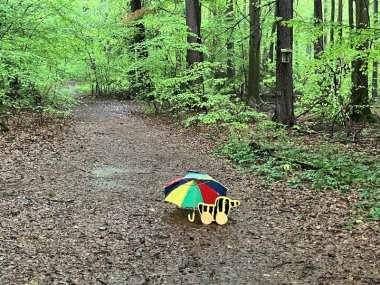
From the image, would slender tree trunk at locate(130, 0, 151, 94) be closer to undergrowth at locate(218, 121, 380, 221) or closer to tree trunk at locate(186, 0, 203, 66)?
tree trunk at locate(186, 0, 203, 66)

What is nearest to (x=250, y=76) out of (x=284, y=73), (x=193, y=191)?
(x=284, y=73)

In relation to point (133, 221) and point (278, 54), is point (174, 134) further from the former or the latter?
point (133, 221)

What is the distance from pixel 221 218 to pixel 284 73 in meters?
7.01

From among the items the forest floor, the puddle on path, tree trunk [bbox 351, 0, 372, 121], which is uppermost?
tree trunk [bbox 351, 0, 372, 121]

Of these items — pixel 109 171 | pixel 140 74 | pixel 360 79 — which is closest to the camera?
pixel 109 171

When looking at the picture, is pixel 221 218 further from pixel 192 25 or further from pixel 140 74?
pixel 140 74

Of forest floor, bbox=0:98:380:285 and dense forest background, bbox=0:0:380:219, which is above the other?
dense forest background, bbox=0:0:380:219

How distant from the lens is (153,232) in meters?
5.37

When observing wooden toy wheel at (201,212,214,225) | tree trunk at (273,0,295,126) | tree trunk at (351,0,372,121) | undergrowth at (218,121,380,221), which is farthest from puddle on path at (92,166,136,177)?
tree trunk at (351,0,372,121)

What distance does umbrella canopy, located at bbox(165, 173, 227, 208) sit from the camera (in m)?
5.68

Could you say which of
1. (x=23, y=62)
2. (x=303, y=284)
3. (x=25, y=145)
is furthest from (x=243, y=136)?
(x=303, y=284)

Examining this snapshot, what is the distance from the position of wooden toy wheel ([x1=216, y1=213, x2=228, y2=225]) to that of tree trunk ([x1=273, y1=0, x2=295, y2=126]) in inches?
271

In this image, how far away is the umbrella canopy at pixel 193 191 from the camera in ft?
18.6

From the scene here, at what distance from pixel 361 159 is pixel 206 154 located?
365 cm
